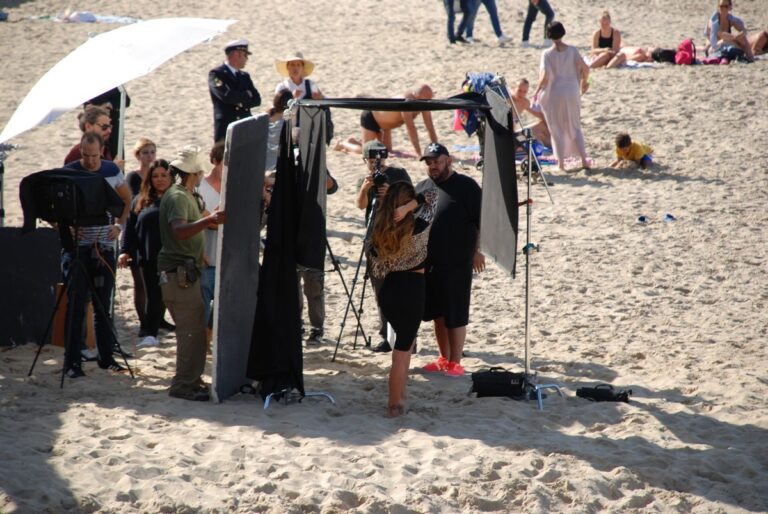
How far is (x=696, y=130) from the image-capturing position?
14.2 meters

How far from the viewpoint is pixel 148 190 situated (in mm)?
7301

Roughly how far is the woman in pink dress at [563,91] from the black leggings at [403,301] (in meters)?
7.04

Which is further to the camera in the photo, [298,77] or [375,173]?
[298,77]

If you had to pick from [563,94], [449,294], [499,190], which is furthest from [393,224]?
[563,94]

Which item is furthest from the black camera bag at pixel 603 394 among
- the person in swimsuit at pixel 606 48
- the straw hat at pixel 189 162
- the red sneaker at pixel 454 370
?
the person in swimsuit at pixel 606 48

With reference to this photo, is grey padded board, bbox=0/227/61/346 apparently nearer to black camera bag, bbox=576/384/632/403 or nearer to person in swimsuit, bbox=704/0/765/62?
black camera bag, bbox=576/384/632/403

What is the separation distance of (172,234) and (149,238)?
1235 mm

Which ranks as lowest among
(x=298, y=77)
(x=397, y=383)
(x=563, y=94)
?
(x=397, y=383)

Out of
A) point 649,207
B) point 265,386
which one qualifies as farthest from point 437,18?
point 265,386

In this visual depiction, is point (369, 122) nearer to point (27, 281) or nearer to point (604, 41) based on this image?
point (27, 281)

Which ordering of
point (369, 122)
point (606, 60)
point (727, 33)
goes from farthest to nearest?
1. point (606, 60)
2. point (727, 33)
3. point (369, 122)

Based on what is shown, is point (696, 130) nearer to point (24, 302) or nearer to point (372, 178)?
point (372, 178)

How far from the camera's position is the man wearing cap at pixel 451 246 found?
718cm

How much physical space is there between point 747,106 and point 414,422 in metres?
10.3
